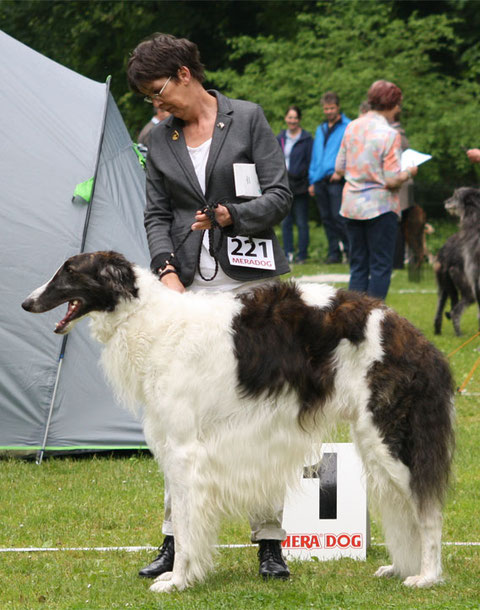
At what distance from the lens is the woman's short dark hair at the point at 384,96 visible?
8547 millimetres

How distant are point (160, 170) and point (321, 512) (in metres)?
1.80

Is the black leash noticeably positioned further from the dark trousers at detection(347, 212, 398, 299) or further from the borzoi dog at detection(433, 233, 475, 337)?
the borzoi dog at detection(433, 233, 475, 337)

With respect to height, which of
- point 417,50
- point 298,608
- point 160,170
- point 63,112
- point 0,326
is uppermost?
point 417,50

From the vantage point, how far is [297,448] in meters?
4.23

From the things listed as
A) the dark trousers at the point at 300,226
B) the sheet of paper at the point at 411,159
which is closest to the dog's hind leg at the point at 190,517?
the sheet of paper at the point at 411,159

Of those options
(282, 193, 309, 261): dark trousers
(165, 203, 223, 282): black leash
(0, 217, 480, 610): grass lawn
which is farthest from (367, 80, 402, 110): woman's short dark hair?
(282, 193, 309, 261): dark trousers

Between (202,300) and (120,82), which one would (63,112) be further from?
(120,82)

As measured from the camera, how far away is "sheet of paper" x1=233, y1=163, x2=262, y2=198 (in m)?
4.42

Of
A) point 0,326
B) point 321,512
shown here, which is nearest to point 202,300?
point 321,512

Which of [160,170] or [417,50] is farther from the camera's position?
[417,50]

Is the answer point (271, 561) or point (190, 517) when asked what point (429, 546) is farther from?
point (190, 517)

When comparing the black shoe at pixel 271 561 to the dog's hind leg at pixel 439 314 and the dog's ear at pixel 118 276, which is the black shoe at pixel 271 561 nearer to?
the dog's ear at pixel 118 276

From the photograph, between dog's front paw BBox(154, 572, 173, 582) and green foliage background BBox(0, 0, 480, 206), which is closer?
dog's front paw BBox(154, 572, 173, 582)

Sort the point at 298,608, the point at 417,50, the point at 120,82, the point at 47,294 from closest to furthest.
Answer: the point at 298,608, the point at 47,294, the point at 417,50, the point at 120,82
